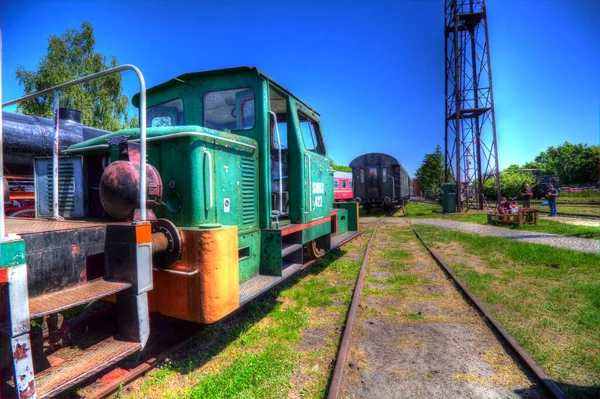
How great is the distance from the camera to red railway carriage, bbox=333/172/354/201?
22.3 metres

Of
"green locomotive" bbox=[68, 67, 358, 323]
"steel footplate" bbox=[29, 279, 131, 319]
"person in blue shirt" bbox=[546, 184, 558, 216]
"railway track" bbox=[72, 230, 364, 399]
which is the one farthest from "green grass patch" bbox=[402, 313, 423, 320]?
"person in blue shirt" bbox=[546, 184, 558, 216]

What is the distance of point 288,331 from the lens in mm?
3559

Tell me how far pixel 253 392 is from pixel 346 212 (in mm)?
5373

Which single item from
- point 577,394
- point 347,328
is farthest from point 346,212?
point 577,394

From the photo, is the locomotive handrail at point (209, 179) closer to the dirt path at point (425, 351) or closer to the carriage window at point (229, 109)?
the carriage window at point (229, 109)

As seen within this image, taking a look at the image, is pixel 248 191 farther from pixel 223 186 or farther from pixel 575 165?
pixel 575 165

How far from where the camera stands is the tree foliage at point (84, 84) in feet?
70.1

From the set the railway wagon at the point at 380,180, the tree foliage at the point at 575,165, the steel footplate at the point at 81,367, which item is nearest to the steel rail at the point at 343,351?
the steel footplate at the point at 81,367

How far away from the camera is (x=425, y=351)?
10.4 ft

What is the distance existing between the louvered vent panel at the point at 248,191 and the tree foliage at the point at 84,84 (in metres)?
22.0

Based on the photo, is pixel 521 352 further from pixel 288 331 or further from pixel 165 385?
pixel 165 385

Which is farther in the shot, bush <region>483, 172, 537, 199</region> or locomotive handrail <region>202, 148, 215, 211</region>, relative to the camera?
bush <region>483, 172, 537, 199</region>

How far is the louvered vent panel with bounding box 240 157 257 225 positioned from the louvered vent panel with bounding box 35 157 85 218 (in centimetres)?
169

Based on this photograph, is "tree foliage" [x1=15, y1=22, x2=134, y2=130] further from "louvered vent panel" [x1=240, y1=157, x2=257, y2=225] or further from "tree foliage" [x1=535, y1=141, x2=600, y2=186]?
"tree foliage" [x1=535, y1=141, x2=600, y2=186]
